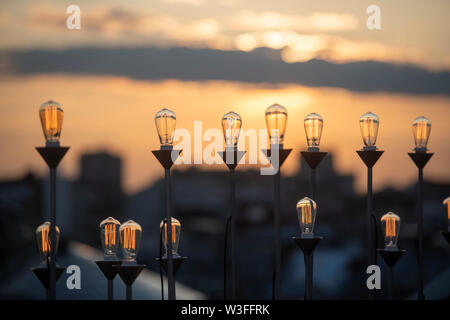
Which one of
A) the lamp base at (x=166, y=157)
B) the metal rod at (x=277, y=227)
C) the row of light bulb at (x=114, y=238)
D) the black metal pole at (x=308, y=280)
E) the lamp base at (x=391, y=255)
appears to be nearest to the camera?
the metal rod at (x=277, y=227)

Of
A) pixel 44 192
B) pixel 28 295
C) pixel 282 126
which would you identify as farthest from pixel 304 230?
pixel 44 192

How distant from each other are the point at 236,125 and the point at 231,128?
0.05 metres

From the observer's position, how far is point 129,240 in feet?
19.5

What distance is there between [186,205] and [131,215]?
39.1ft

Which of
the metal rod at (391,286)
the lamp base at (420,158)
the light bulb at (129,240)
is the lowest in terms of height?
the metal rod at (391,286)

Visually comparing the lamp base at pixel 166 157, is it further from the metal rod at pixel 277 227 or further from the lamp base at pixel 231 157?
the metal rod at pixel 277 227

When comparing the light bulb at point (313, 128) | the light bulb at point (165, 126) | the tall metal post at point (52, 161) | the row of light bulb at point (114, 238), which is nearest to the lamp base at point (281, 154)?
the light bulb at point (313, 128)

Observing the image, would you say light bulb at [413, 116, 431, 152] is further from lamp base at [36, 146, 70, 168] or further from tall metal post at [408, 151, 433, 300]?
lamp base at [36, 146, 70, 168]

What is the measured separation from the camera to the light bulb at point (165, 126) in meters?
5.70

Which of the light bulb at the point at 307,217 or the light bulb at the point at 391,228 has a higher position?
the light bulb at the point at 307,217

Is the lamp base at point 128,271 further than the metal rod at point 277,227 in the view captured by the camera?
Yes

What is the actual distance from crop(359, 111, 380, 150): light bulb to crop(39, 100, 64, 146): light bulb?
7.96 feet

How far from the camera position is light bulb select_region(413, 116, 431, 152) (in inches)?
249
